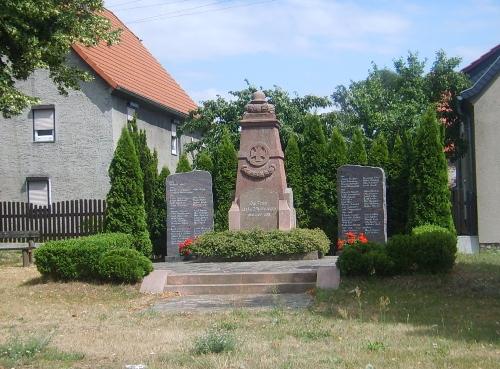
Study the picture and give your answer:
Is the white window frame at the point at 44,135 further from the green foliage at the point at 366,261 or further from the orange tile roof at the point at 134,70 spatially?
the green foliage at the point at 366,261

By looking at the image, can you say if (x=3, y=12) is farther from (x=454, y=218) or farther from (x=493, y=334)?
(x=454, y=218)

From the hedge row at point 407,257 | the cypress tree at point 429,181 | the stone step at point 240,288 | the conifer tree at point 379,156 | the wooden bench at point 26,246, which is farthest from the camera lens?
the conifer tree at point 379,156

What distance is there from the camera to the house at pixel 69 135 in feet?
90.4

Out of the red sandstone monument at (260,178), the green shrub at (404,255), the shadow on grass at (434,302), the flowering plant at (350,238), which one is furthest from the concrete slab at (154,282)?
the flowering plant at (350,238)

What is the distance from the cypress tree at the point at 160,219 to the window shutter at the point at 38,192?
6673mm

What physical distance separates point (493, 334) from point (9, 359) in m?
5.49

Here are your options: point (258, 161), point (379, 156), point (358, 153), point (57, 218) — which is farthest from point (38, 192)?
point (379, 156)

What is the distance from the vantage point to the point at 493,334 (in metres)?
9.58

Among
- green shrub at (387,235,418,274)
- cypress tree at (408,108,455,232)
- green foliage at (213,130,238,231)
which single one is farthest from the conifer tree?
green shrub at (387,235,418,274)

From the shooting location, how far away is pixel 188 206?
822 inches

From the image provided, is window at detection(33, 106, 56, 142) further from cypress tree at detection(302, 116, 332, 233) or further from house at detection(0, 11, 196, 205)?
cypress tree at detection(302, 116, 332, 233)

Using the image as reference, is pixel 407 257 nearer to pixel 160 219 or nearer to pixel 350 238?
pixel 350 238

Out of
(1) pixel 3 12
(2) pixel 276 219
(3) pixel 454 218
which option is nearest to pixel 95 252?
(1) pixel 3 12

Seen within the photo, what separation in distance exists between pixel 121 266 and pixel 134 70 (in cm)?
1784
